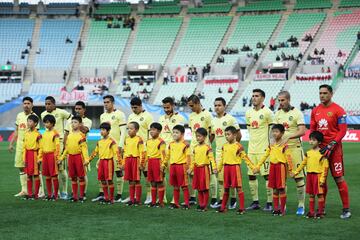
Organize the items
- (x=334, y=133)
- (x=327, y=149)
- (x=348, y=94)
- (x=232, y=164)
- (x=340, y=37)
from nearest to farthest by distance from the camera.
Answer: (x=327, y=149) < (x=334, y=133) < (x=232, y=164) < (x=348, y=94) < (x=340, y=37)

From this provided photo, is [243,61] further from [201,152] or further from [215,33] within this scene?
[201,152]

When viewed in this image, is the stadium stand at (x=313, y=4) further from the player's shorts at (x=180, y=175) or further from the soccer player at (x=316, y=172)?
the soccer player at (x=316, y=172)

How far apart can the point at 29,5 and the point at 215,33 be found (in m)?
18.3

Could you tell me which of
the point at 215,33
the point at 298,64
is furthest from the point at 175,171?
the point at 215,33

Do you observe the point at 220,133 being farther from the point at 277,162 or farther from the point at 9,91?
the point at 9,91

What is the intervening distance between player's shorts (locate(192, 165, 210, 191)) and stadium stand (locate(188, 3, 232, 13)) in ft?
161

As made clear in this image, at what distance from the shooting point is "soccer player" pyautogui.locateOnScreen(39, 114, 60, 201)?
46.0ft

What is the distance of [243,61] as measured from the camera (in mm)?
54094

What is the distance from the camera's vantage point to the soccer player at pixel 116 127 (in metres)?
14.0

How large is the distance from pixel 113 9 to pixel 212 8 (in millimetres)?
9554

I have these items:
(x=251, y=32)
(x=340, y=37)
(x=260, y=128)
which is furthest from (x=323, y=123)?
(x=251, y=32)

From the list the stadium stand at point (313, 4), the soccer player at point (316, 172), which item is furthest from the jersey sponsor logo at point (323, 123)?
the stadium stand at point (313, 4)

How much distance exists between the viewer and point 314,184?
11.5m

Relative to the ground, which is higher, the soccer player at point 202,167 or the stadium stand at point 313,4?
the stadium stand at point 313,4
